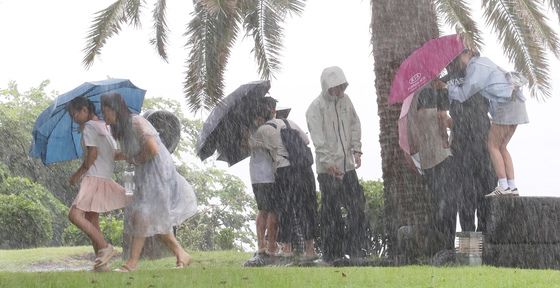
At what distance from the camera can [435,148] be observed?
1064cm

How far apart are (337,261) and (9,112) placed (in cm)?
2680

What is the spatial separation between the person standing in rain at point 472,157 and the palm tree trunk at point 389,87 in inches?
57.4

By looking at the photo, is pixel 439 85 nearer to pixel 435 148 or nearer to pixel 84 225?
pixel 435 148

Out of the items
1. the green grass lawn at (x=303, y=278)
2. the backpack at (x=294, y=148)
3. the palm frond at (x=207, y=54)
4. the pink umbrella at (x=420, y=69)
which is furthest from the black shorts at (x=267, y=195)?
the green grass lawn at (x=303, y=278)

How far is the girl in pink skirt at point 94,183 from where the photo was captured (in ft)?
33.2

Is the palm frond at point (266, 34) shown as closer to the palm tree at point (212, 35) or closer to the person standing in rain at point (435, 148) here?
the palm tree at point (212, 35)

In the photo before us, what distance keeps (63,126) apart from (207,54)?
2576mm

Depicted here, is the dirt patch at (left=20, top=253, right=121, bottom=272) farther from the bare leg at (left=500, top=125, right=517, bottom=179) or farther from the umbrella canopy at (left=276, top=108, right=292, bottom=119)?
the bare leg at (left=500, top=125, right=517, bottom=179)

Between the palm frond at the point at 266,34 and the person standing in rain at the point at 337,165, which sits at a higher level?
the palm frond at the point at 266,34

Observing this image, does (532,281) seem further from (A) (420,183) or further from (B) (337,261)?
(A) (420,183)

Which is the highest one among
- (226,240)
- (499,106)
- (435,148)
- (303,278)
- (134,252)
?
(499,106)

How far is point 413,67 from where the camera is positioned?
35.9 feet

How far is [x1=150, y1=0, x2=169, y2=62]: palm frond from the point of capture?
15.8 m

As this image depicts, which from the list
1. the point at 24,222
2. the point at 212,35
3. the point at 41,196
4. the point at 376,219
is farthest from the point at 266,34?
the point at 41,196
